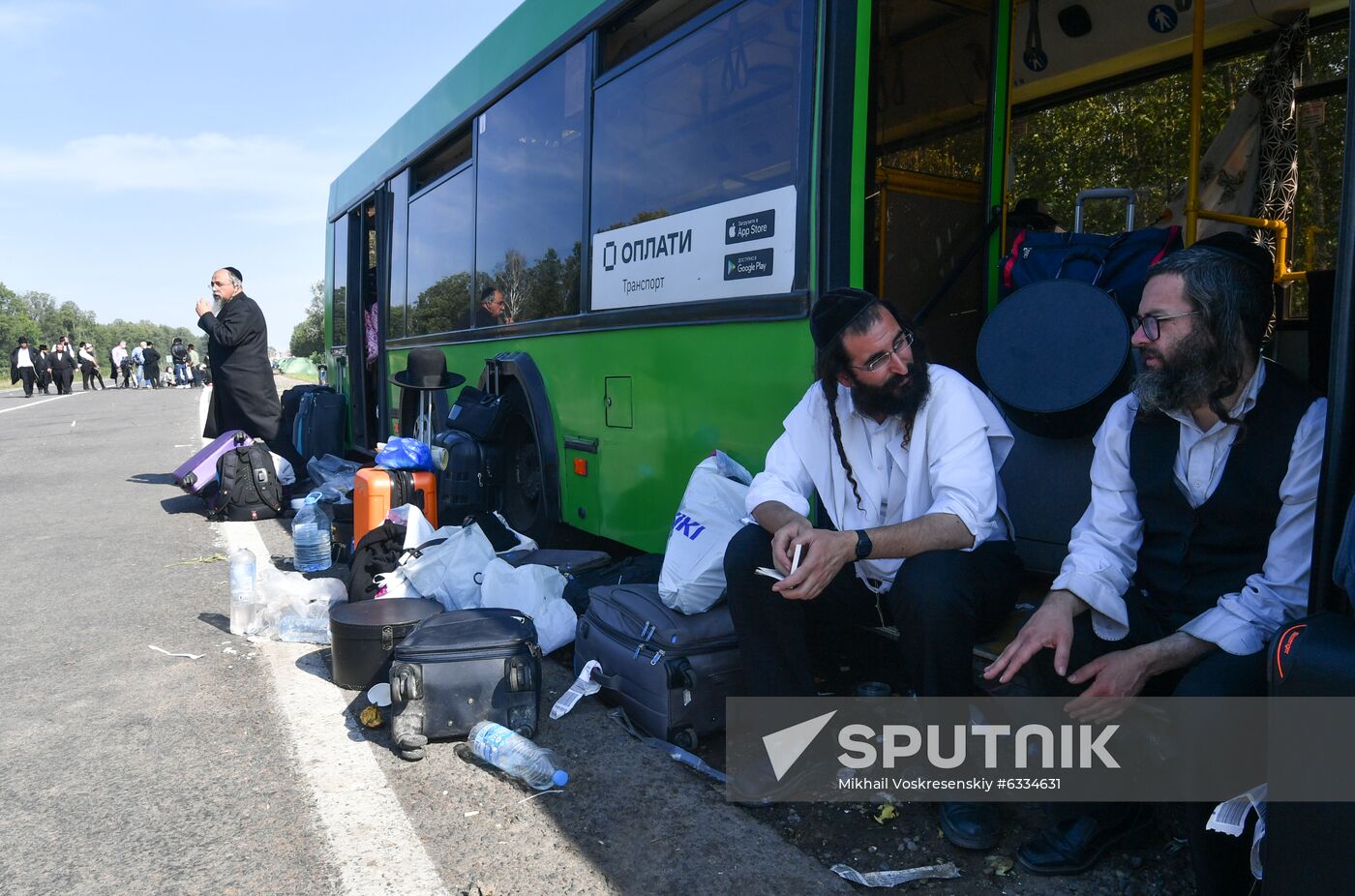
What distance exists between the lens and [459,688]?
3.02 meters

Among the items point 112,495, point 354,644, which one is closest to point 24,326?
point 112,495

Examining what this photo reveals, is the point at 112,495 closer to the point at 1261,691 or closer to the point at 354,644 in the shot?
the point at 354,644

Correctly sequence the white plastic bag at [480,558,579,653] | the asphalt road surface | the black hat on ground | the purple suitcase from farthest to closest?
the purple suitcase → the black hat on ground → the white plastic bag at [480,558,579,653] → the asphalt road surface

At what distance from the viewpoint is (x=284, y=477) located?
7406 millimetres

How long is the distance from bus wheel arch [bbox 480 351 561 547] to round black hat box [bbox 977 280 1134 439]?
260cm

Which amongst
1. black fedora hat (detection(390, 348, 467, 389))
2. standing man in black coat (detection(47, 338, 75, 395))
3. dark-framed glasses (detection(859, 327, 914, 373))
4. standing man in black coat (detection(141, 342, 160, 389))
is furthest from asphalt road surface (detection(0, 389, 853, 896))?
standing man in black coat (detection(141, 342, 160, 389))

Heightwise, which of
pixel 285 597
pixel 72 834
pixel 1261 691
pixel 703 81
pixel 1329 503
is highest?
pixel 703 81

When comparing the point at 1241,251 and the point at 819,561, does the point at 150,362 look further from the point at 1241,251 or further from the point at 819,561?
the point at 1241,251

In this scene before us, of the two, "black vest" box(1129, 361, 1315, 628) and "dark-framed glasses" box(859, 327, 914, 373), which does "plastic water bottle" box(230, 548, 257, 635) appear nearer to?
"dark-framed glasses" box(859, 327, 914, 373)

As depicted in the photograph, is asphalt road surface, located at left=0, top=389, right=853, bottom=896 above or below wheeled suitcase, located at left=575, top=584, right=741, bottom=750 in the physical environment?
below

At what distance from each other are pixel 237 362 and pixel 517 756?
19.9 feet

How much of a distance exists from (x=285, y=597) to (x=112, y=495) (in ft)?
18.2

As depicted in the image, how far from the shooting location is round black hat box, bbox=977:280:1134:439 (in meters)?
2.93

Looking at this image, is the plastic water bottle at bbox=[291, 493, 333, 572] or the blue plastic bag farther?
the blue plastic bag
